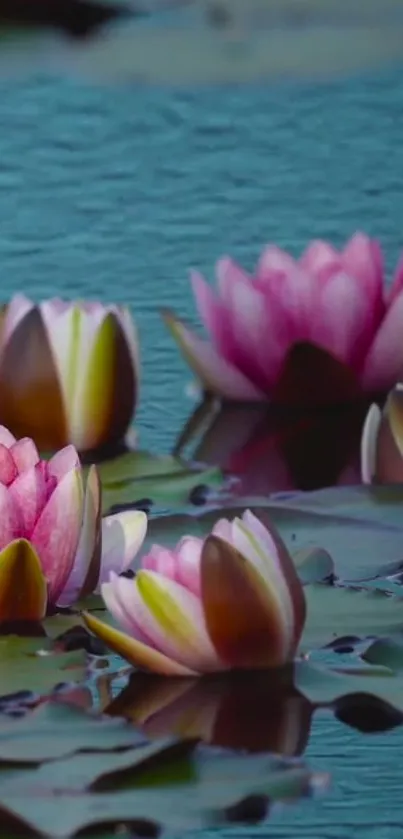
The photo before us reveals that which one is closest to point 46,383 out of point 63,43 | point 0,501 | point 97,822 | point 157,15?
point 0,501

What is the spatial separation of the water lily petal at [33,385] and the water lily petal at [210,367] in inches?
6.4

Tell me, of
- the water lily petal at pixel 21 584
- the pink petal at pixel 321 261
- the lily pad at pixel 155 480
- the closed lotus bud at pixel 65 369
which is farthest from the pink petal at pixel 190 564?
the pink petal at pixel 321 261

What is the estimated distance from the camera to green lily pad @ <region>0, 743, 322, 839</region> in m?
1.25

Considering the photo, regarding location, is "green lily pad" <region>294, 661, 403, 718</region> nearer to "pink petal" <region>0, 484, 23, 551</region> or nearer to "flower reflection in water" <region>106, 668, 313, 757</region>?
"flower reflection in water" <region>106, 668, 313, 757</region>

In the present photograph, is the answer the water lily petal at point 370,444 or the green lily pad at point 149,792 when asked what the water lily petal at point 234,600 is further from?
the water lily petal at point 370,444

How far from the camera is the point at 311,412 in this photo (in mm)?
2146

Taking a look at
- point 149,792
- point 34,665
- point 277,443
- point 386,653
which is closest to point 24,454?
point 34,665

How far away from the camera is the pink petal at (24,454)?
161 cm

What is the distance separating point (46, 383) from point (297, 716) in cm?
63

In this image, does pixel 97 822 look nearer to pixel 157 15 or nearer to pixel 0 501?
pixel 0 501

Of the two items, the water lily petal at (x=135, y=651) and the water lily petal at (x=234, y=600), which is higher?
the water lily petal at (x=234, y=600)

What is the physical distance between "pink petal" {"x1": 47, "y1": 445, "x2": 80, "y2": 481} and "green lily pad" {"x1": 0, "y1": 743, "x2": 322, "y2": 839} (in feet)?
1.07

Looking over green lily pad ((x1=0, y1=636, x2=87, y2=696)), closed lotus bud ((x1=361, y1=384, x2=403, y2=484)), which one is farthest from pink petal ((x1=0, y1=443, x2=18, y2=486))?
closed lotus bud ((x1=361, y1=384, x2=403, y2=484))

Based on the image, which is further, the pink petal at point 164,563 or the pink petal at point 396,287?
the pink petal at point 396,287
